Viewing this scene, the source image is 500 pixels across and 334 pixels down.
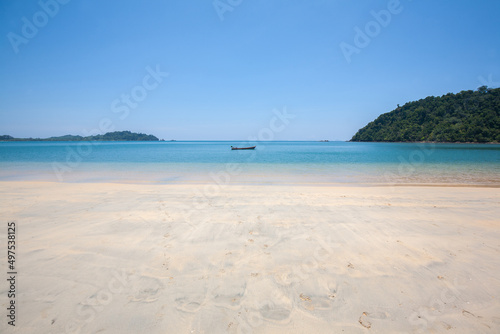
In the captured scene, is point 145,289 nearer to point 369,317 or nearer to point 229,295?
point 229,295

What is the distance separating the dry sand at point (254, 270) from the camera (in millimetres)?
2865

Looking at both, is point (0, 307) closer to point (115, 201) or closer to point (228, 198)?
point (115, 201)

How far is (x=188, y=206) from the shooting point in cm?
781

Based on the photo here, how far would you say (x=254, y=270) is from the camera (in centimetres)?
390

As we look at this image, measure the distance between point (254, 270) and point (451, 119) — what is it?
13907 cm

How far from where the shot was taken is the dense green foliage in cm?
8794

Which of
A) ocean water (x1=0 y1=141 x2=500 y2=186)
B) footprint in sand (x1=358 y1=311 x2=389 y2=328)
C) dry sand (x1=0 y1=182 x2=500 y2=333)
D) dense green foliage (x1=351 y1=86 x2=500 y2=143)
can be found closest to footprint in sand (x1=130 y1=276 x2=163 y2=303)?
dry sand (x1=0 y1=182 x2=500 y2=333)

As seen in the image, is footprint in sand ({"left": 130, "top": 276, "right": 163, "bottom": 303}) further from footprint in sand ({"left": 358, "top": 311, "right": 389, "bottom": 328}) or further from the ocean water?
the ocean water

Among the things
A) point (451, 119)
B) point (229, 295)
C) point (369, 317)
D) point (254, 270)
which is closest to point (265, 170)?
point (254, 270)

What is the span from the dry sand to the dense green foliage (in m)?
117

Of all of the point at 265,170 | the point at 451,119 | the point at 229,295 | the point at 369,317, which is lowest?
the point at 369,317

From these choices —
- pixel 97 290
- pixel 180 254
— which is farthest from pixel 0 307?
pixel 180 254

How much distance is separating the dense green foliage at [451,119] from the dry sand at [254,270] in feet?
384

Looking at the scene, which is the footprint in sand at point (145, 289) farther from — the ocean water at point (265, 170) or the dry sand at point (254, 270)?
the ocean water at point (265, 170)
